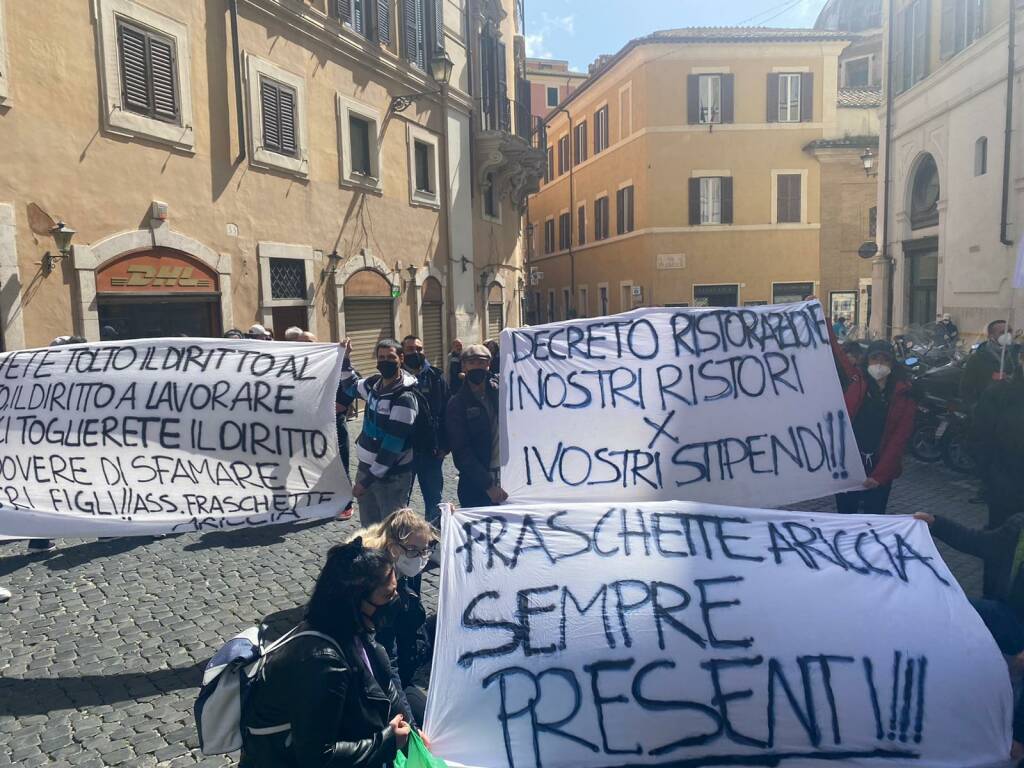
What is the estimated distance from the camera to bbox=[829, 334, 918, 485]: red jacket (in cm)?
495

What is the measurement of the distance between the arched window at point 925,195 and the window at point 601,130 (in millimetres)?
13961

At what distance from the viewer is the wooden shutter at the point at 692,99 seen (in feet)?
90.3

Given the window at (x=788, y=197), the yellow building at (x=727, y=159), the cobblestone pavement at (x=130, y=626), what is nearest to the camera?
the cobblestone pavement at (x=130, y=626)

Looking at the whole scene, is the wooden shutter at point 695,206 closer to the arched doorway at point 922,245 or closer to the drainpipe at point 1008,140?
the arched doorway at point 922,245

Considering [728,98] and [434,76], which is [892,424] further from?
[728,98]

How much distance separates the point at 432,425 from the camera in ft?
17.5

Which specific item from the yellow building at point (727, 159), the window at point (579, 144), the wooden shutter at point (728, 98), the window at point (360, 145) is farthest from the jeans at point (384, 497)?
the window at point (579, 144)

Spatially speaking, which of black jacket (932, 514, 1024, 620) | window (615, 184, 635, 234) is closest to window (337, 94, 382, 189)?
black jacket (932, 514, 1024, 620)

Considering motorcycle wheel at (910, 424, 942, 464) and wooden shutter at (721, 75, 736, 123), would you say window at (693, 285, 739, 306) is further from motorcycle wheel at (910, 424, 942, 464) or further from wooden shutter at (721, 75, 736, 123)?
motorcycle wheel at (910, 424, 942, 464)

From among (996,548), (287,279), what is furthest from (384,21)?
(996,548)

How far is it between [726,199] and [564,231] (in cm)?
1012

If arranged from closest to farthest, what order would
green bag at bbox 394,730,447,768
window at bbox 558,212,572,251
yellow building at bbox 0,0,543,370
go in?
1. green bag at bbox 394,730,447,768
2. yellow building at bbox 0,0,543,370
3. window at bbox 558,212,572,251

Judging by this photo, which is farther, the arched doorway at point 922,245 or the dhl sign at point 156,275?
the arched doorway at point 922,245

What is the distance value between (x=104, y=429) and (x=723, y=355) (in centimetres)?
388
